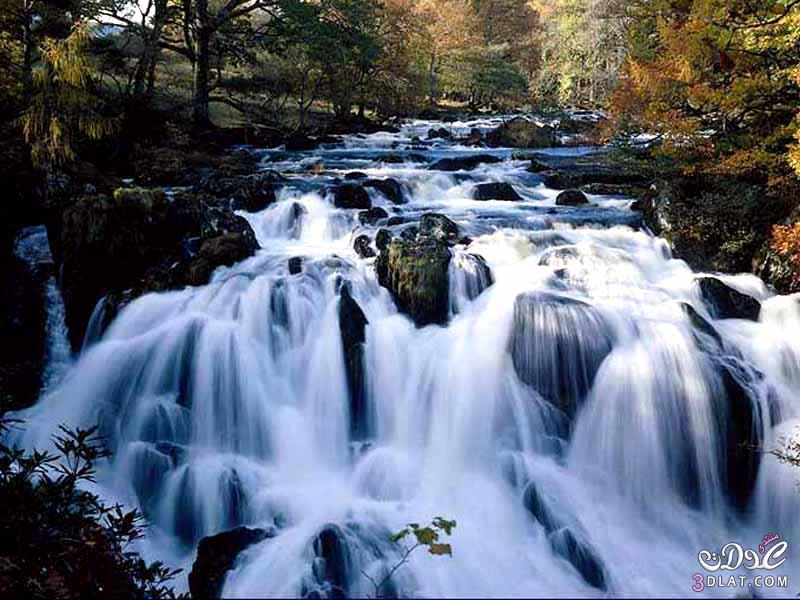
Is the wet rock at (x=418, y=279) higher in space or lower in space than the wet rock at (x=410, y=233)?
lower

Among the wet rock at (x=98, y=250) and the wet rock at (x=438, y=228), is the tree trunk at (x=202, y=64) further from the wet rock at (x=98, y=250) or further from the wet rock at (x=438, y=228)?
the wet rock at (x=438, y=228)

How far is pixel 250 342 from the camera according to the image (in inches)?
338

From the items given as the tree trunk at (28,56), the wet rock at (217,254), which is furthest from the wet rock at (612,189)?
the tree trunk at (28,56)

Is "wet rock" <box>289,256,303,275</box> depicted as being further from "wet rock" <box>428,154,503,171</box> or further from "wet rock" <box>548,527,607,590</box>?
"wet rock" <box>428,154,503,171</box>

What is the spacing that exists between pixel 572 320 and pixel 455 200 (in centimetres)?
742

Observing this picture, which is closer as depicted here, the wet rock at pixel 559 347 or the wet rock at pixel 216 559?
the wet rock at pixel 216 559

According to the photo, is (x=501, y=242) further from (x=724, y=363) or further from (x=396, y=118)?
(x=396, y=118)

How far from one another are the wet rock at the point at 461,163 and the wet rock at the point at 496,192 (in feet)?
8.69

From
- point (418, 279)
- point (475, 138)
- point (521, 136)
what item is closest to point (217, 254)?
point (418, 279)

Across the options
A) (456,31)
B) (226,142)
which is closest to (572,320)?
(226,142)

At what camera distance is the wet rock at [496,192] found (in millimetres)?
14711

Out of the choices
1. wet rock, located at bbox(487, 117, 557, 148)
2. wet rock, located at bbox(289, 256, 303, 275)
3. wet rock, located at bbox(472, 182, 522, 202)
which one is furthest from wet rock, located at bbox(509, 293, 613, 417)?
wet rock, located at bbox(487, 117, 557, 148)

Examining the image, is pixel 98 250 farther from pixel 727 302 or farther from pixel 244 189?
pixel 727 302

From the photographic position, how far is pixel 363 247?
10719 mm
